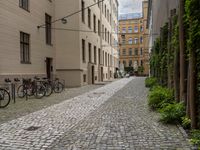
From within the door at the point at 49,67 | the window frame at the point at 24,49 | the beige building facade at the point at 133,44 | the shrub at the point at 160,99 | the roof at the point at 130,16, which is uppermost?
the roof at the point at 130,16

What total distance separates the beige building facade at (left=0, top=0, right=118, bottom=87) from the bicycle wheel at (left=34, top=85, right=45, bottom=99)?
165cm

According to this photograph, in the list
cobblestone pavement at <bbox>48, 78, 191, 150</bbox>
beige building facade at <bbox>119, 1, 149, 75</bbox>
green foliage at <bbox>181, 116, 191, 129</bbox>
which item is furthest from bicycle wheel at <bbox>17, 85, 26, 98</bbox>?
beige building facade at <bbox>119, 1, 149, 75</bbox>

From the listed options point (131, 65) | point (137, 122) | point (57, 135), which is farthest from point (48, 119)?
point (131, 65)

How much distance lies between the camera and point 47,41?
19.9 meters

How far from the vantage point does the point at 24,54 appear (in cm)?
1587

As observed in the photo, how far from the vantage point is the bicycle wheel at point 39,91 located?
522 inches

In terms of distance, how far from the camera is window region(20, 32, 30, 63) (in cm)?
1551

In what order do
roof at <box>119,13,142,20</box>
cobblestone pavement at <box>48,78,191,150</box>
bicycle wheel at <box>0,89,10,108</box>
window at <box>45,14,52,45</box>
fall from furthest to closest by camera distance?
roof at <box>119,13,142,20</box> < window at <box>45,14,52,45</box> < bicycle wheel at <box>0,89,10,108</box> < cobblestone pavement at <box>48,78,191,150</box>

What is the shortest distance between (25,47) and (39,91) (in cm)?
384

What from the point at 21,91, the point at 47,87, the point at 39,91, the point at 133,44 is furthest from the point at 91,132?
the point at 133,44

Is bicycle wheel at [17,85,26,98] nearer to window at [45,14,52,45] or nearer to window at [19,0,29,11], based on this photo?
window at [19,0,29,11]

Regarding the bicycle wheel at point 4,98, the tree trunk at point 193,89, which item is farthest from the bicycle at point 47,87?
the tree trunk at point 193,89

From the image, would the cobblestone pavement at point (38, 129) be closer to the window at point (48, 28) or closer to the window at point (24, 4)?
the window at point (24, 4)

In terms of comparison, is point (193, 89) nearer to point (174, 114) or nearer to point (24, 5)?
point (174, 114)
